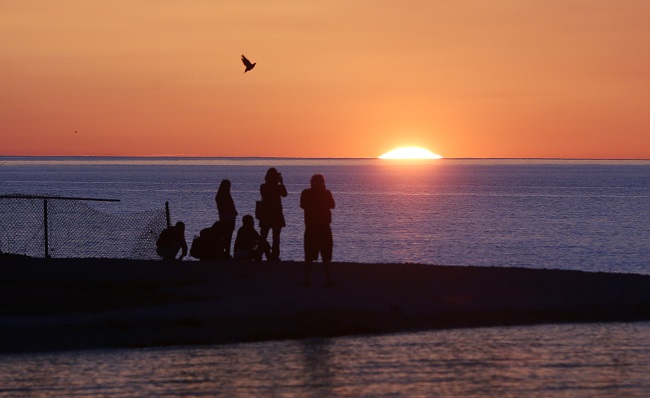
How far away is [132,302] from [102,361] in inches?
188

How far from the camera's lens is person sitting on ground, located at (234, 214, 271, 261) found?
74.3ft

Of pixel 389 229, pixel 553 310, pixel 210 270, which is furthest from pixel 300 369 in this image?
pixel 389 229

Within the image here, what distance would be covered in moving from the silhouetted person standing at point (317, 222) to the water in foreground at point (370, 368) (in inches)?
159

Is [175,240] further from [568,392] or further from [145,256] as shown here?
[568,392]

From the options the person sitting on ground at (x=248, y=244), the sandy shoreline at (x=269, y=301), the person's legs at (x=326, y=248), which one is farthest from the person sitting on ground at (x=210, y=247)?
the person's legs at (x=326, y=248)

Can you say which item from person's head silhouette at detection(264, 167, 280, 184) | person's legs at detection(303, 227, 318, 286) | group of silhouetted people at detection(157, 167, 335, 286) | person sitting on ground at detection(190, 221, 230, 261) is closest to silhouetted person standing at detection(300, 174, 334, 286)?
person's legs at detection(303, 227, 318, 286)

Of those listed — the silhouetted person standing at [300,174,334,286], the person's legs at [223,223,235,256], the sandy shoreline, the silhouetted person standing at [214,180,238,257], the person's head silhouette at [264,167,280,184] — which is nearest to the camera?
the sandy shoreline

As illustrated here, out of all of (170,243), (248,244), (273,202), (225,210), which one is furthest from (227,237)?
(273,202)

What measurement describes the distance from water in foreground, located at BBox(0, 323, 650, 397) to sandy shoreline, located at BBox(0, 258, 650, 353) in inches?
32.5

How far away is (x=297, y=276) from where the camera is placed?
19.2 m

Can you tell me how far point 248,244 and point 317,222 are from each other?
5.13m

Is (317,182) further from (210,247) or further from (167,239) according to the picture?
(167,239)

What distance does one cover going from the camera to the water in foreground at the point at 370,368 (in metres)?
10.4

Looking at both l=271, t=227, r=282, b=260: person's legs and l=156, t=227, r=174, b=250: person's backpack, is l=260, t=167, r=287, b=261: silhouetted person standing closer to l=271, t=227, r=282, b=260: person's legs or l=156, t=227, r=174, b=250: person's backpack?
l=271, t=227, r=282, b=260: person's legs
